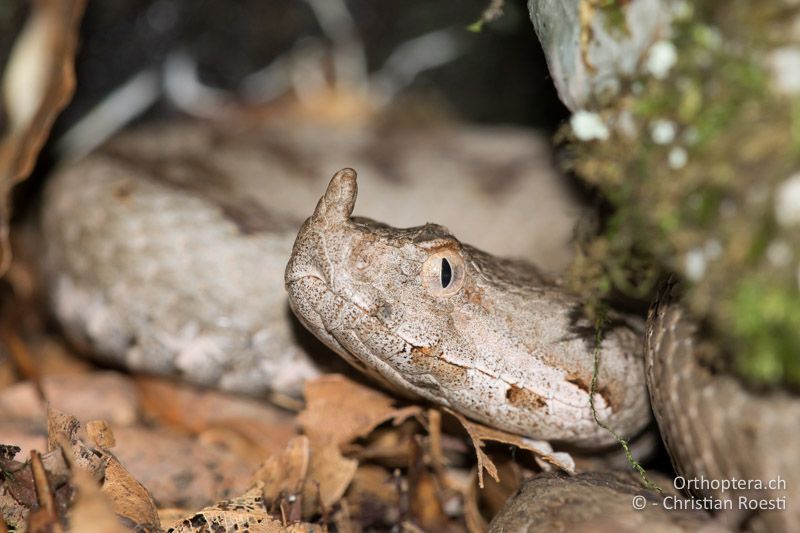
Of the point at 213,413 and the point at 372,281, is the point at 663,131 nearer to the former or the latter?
the point at 372,281

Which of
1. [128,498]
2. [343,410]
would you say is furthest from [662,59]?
[128,498]

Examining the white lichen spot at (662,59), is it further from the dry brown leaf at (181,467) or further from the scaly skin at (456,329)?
the dry brown leaf at (181,467)

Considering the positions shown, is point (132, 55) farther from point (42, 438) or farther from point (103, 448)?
point (103, 448)

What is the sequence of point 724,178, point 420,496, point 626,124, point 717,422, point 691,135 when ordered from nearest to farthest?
point 724,178 → point 691,135 → point 717,422 → point 626,124 → point 420,496

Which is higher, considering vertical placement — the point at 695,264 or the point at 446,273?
the point at 695,264

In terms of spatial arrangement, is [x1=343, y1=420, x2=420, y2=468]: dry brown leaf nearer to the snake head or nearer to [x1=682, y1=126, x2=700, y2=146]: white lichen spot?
the snake head

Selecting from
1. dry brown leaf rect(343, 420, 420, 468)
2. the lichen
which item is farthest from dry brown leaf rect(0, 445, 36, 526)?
the lichen
